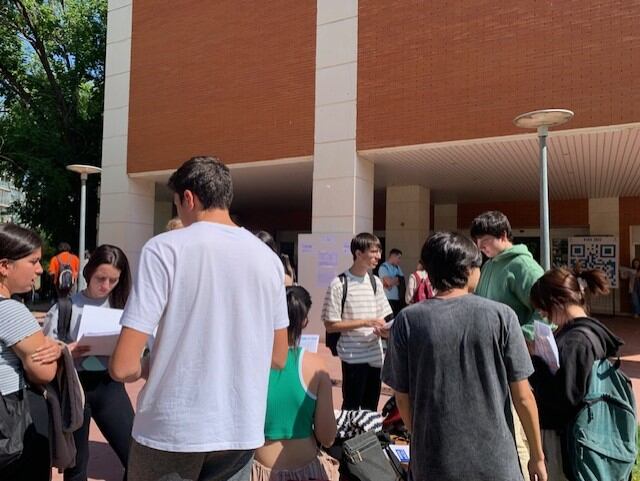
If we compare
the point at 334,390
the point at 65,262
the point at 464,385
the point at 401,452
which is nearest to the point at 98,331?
the point at 401,452

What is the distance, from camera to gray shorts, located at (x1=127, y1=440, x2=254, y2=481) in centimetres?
156

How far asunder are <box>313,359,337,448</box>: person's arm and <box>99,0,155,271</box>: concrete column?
37.2 ft

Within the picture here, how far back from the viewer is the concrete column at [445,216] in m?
16.8

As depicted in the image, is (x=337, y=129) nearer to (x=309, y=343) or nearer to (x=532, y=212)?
(x=309, y=343)

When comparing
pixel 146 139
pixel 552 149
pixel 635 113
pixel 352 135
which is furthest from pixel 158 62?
pixel 635 113

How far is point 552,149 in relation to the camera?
9.27m

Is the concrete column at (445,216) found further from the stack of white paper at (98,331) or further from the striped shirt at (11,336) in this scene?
the striped shirt at (11,336)

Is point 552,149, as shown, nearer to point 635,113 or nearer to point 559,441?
point 635,113

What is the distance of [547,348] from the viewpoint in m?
2.31

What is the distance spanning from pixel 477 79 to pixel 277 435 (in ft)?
26.1

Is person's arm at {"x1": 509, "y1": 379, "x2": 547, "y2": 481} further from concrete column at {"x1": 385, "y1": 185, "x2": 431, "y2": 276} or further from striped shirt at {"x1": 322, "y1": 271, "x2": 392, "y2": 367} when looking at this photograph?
concrete column at {"x1": 385, "y1": 185, "x2": 431, "y2": 276}

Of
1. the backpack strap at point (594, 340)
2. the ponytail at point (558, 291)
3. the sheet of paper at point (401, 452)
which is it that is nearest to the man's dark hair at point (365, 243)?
the ponytail at point (558, 291)

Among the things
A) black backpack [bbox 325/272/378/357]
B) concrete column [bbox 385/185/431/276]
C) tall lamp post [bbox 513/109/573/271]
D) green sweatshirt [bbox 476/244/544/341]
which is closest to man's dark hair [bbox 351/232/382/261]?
black backpack [bbox 325/272/378/357]

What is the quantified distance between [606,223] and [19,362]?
16.2 metres
